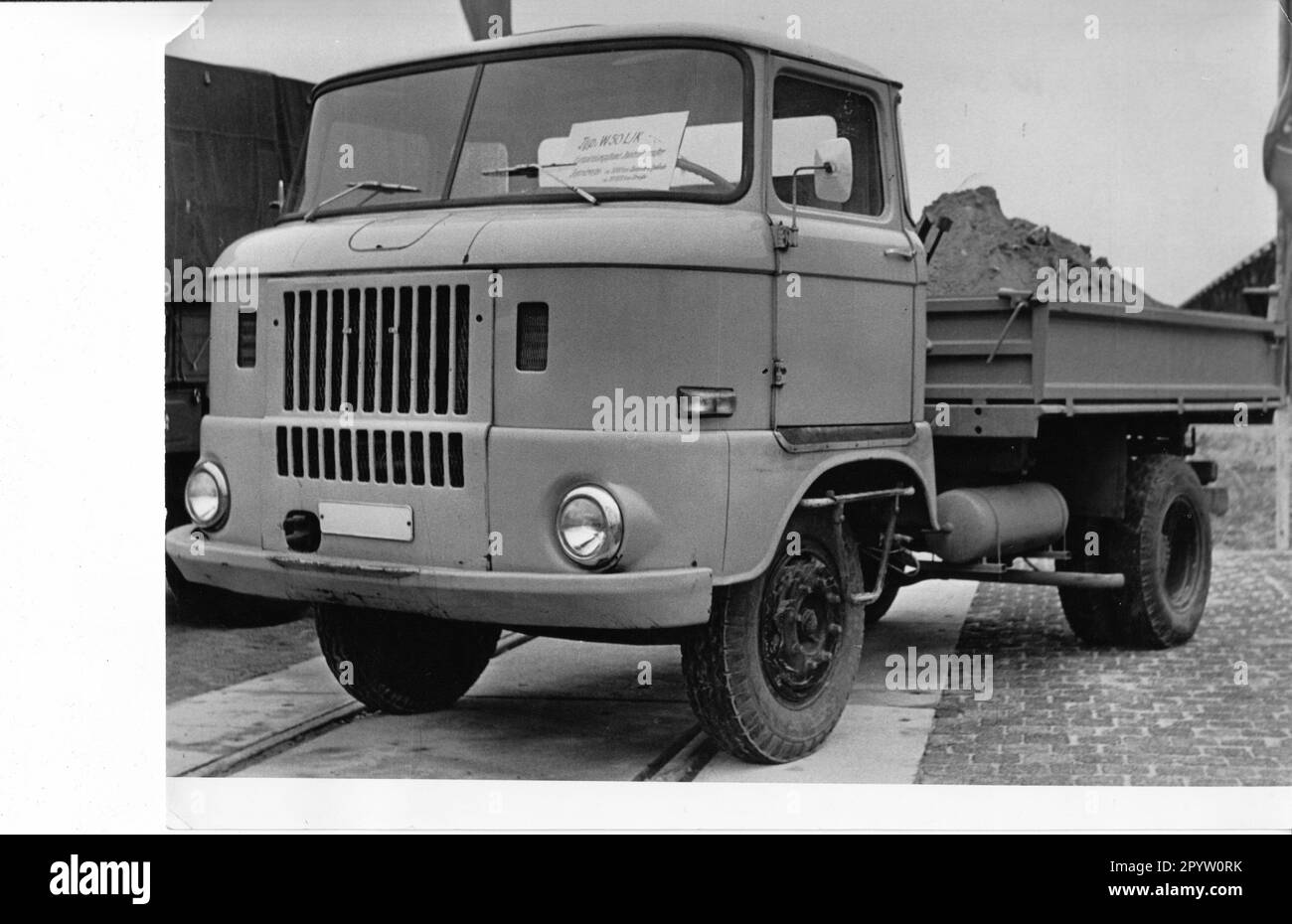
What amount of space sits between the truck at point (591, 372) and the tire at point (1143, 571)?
6.15 feet

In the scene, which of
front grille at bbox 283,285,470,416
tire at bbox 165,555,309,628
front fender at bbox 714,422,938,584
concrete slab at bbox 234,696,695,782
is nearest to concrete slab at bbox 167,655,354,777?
concrete slab at bbox 234,696,695,782

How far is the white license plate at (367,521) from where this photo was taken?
18.5 feet

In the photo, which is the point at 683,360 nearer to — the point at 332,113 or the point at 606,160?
the point at 606,160

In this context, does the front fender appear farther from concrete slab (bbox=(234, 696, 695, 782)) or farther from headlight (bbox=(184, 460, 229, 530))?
headlight (bbox=(184, 460, 229, 530))

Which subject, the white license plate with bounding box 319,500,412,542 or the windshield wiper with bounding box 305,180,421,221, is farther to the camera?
the windshield wiper with bounding box 305,180,421,221

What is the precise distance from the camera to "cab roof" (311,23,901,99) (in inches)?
228

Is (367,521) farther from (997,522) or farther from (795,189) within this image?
(997,522)

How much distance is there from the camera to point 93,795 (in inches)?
228

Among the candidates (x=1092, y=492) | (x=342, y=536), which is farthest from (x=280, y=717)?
(x=1092, y=492)

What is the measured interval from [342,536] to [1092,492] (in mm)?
4140

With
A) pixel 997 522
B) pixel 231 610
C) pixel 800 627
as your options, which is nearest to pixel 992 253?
pixel 997 522

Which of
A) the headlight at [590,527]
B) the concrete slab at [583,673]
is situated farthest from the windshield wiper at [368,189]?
the concrete slab at [583,673]

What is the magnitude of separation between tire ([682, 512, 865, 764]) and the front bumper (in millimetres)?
293
